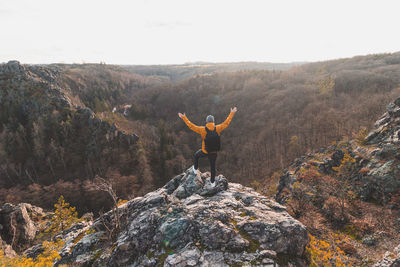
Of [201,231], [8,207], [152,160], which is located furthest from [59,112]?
[201,231]

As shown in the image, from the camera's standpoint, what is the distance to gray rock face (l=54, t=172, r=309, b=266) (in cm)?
626

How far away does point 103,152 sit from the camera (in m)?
67.4

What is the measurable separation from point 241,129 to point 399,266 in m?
87.8

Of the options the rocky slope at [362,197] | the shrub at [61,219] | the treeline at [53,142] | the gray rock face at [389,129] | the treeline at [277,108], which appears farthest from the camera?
the treeline at [53,142]

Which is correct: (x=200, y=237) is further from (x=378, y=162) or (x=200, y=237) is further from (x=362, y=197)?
(x=378, y=162)

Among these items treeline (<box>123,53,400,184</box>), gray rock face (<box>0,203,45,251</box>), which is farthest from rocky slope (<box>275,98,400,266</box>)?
gray rock face (<box>0,203,45,251</box>)

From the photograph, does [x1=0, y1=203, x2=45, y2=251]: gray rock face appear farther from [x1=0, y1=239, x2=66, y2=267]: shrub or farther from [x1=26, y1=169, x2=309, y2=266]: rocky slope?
[x1=26, y1=169, x2=309, y2=266]: rocky slope

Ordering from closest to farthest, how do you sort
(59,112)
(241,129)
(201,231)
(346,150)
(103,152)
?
1. (201,231)
2. (346,150)
3. (103,152)
4. (59,112)
5. (241,129)

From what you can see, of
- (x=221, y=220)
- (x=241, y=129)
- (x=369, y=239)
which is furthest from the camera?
(x=241, y=129)

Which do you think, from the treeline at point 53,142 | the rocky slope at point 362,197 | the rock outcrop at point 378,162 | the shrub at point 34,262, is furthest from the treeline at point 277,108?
the shrub at point 34,262

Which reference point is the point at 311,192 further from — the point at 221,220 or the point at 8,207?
the point at 8,207

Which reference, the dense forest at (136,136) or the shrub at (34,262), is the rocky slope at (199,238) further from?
the dense forest at (136,136)

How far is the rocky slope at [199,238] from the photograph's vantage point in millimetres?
6258

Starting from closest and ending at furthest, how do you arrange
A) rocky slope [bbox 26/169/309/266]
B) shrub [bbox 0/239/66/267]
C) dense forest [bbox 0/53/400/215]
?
rocky slope [bbox 26/169/309/266]
shrub [bbox 0/239/66/267]
dense forest [bbox 0/53/400/215]
